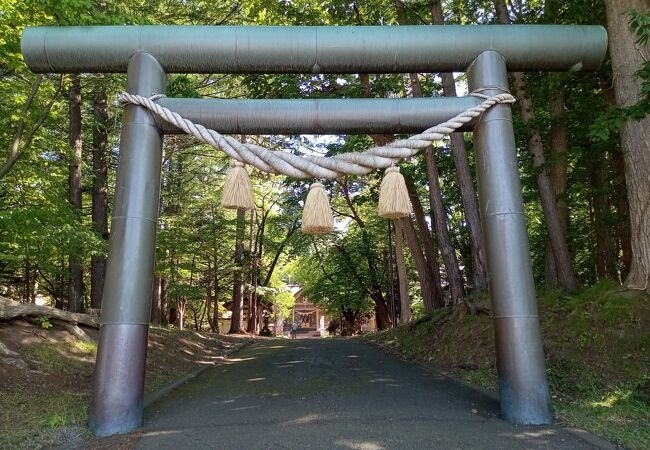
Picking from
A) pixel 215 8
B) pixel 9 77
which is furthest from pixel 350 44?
pixel 215 8

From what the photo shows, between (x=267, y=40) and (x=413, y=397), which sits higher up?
(x=267, y=40)

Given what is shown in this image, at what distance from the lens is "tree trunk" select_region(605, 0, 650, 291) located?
6.53 metres

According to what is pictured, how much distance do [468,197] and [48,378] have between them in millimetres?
8995

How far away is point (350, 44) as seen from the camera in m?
5.46

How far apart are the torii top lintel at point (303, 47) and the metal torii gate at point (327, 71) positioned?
0.04ft

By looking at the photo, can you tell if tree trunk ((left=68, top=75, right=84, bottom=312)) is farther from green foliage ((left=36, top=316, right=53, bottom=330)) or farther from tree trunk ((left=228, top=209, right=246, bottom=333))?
tree trunk ((left=228, top=209, right=246, bottom=333))

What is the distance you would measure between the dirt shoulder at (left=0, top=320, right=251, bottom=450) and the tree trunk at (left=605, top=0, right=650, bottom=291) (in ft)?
22.5

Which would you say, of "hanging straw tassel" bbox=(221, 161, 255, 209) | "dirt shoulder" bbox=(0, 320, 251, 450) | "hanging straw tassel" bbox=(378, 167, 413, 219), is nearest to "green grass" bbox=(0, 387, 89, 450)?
"dirt shoulder" bbox=(0, 320, 251, 450)

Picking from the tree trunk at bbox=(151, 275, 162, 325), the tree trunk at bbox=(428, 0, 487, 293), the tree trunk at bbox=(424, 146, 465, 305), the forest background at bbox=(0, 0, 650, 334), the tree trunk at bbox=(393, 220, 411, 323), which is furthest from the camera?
the tree trunk at bbox=(151, 275, 162, 325)

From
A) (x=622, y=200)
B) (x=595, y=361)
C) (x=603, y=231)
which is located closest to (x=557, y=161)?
(x=622, y=200)

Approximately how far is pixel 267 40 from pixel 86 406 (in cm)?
449

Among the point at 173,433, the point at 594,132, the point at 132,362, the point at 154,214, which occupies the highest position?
the point at 594,132

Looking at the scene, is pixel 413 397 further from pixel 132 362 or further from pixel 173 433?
pixel 132 362

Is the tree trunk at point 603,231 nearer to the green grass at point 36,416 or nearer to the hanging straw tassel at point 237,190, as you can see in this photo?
the hanging straw tassel at point 237,190
